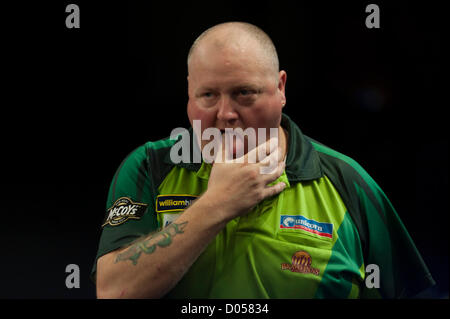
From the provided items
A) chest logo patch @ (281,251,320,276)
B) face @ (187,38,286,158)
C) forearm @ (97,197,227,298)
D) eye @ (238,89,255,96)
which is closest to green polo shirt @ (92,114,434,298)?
chest logo patch @ (281,251,320,276)

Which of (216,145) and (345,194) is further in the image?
(345,194)

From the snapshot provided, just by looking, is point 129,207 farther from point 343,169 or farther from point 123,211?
point 343,169

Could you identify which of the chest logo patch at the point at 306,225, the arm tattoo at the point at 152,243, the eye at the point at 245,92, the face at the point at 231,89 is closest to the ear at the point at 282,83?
the face at the point at 231,89

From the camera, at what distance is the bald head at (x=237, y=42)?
2102mm

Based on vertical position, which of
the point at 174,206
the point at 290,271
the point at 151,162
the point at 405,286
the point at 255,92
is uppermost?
the point at 255,92

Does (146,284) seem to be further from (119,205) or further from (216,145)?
(216,145)

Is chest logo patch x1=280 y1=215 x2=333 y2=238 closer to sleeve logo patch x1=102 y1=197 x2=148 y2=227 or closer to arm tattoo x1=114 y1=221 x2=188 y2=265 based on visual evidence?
arm tattoo x1=114 y1=221 x2=188 y2=265

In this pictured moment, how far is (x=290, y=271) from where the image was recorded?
2109 millimetres

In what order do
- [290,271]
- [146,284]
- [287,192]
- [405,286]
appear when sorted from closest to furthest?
1. [146,284]
2. [290,271]
3. [287,192]
4. [405,286]

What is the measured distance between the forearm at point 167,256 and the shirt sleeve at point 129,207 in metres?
0.16

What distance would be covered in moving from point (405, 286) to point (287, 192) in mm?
782

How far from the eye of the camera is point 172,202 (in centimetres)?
224

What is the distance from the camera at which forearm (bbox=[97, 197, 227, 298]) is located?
1917mm

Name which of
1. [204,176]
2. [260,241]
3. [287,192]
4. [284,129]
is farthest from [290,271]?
[284,129]
